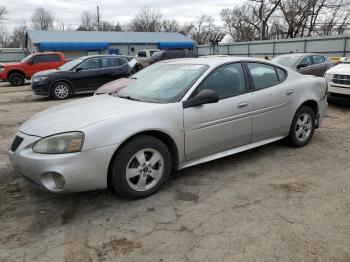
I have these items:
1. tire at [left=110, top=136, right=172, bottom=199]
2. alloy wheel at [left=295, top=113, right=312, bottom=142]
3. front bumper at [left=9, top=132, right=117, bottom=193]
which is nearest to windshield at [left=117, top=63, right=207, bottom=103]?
tire at [left=110, top=136, right=172, bottom=199]

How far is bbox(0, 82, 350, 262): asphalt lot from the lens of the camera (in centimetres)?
279

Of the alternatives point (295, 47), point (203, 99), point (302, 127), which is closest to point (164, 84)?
point (203, 99)

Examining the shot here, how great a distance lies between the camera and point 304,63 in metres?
11.9

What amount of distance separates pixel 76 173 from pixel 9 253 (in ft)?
2.84

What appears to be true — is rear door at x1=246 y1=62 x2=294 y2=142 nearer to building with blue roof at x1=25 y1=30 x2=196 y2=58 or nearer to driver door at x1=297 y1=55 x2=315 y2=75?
driver door at x1=297 y1=55 x2=315 y2=75

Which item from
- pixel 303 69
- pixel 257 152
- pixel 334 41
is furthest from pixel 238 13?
pixel 257 152

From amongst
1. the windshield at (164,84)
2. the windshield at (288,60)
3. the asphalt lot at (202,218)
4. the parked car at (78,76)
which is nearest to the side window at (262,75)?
the windshield at (164,84)

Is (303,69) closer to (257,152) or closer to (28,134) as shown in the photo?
(257,152)

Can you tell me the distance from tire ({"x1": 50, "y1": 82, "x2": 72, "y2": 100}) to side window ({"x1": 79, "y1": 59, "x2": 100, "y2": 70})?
3.04 ft

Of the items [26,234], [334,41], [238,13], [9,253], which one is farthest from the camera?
[238,13]

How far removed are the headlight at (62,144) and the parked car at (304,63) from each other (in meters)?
9.72

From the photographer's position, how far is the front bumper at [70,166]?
3211 mm

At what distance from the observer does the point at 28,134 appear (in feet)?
11.7

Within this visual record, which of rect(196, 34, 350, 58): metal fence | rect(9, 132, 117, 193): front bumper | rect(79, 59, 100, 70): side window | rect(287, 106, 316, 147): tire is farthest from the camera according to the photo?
rect(196, 34, 350, 58): metal fence
